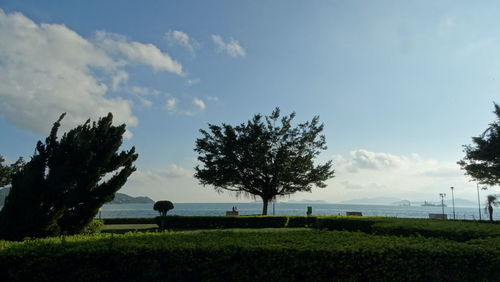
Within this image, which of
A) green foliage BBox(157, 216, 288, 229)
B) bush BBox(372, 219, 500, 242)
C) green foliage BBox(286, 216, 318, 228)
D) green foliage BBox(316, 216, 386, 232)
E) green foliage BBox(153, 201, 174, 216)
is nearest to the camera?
bush BBox(372, 219, 500, 242)

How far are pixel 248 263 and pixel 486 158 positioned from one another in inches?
1072

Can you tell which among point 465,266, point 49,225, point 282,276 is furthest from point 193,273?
point 49,225

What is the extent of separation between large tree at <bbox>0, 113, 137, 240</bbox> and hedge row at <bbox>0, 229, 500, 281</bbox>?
222 inches

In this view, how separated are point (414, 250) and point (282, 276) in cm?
241

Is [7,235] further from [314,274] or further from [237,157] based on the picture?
[237,157]

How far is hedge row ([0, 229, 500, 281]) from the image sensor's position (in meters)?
5.70

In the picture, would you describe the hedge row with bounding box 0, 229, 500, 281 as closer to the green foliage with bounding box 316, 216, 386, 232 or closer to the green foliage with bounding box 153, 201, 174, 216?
the green foliage with bounding box 316, 216, 386, 232

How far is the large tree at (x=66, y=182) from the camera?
35.2 feet

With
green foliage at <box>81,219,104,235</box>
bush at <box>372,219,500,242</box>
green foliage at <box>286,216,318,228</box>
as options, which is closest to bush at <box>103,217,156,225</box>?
green foliage at <box>286,216,318,228</box>

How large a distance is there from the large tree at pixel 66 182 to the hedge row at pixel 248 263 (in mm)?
5629

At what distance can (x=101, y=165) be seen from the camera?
1262 centimetres

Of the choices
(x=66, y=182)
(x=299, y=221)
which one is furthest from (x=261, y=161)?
(x=66, y=182)

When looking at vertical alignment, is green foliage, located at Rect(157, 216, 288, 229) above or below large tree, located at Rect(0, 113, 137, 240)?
below

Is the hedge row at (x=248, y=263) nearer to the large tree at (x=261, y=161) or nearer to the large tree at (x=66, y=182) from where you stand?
the large tree at (x=66, y=182)
